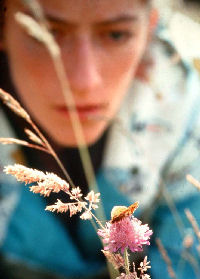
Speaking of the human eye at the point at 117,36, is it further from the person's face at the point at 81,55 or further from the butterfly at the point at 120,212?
the butterfly at the point at 120,212

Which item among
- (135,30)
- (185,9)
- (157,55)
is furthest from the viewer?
(157,55)

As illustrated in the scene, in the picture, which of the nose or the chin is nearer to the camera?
the nose

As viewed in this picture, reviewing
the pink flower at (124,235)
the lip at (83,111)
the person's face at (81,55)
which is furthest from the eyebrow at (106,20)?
the pink flower at (124,235)

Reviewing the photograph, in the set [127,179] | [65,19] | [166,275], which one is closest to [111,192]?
[127,179]

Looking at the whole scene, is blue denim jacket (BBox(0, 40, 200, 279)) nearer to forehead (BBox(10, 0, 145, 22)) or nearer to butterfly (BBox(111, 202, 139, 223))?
forehead (BBox(10, 0, 145, 22))

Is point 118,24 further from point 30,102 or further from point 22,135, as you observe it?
point 22,135

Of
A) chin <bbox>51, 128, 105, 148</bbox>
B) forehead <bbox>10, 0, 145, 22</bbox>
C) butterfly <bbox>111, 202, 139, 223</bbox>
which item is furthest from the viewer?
chin <bbox>51, 128, 105, 148</bbox>

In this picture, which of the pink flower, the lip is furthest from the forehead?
the pink flower
